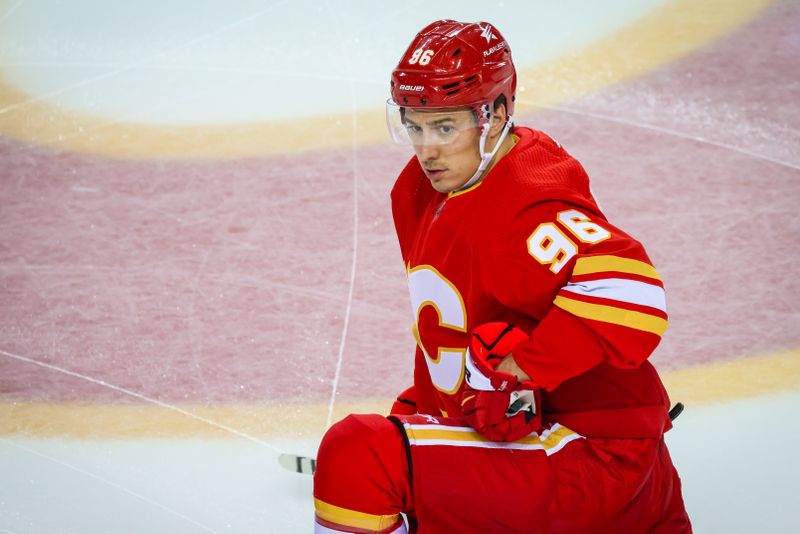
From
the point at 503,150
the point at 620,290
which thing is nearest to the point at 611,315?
the point at 620,290

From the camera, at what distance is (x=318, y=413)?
3.46 m

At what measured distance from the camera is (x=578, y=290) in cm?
221

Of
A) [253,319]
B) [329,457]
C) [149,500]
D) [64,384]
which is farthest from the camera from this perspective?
[253,319]

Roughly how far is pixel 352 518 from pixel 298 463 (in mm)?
940

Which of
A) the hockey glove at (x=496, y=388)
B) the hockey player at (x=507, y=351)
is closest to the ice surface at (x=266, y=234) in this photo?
the hockey player at (x=507, y=351)

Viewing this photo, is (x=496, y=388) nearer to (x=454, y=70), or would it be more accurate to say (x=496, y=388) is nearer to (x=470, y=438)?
(x=470, y=438)

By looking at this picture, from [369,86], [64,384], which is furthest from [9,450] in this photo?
[369,86]

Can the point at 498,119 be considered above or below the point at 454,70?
below

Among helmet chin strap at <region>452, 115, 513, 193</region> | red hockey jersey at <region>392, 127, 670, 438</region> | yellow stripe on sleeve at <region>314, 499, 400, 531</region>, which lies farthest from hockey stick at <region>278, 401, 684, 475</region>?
helmet chin strap at <region>452, 115, 513, 193</region>

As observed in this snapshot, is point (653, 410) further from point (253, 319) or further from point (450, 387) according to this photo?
point (253, 319)

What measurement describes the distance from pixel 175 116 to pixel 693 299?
95.1 inches

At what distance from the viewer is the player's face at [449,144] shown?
2.42 meters

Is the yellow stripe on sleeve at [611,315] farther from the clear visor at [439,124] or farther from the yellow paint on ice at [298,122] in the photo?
the yellow paint on ice at [298,122]

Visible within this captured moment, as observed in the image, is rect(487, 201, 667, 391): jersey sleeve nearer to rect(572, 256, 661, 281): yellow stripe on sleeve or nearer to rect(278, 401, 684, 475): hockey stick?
rect(572, 256, 661, 281): yellow stripe on sleeve
